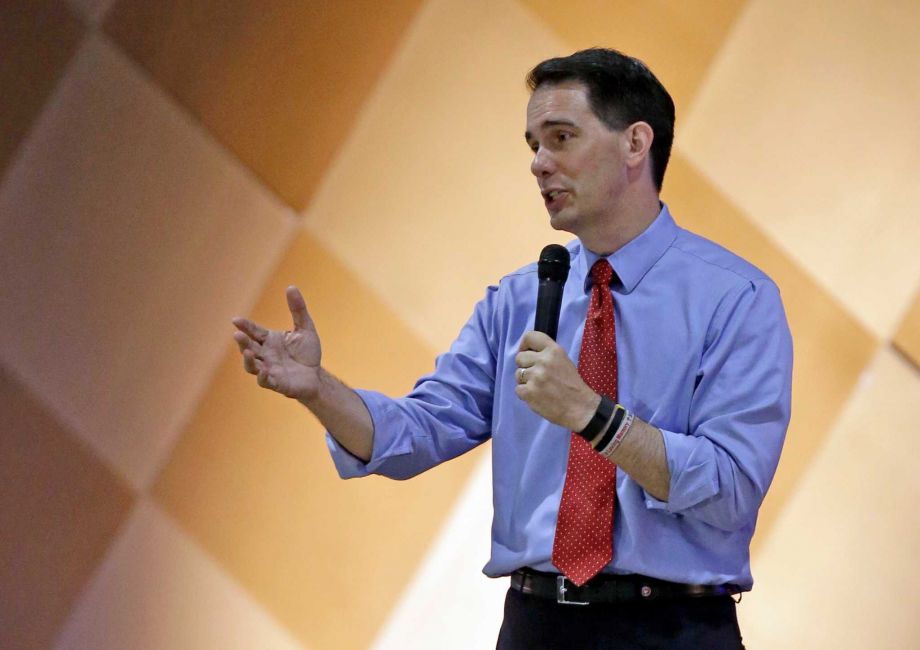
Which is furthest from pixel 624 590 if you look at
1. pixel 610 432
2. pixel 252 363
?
pixel 252 363

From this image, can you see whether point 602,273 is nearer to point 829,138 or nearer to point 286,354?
point 286,354

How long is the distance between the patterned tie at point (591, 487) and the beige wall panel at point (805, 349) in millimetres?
1057

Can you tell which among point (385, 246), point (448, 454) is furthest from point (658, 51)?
point (448, 454)

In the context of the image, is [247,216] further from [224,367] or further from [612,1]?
[612,1]

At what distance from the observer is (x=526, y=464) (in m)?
1.91

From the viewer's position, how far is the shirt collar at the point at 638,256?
1960 millimetres

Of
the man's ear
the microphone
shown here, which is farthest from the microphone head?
the man's ear

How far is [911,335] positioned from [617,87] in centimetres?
126

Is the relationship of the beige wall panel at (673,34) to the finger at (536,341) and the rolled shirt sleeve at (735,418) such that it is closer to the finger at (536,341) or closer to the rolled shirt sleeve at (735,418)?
the rolled shirt sleeve at (735,418)

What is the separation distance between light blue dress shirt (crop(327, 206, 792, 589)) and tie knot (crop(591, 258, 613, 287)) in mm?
22

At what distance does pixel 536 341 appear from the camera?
1623 millimetres

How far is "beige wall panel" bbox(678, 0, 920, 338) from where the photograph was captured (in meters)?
2.81

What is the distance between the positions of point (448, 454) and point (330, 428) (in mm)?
275

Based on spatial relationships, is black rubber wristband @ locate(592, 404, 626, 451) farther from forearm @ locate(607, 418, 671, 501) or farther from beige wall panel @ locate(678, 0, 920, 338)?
beige wall panel @ locate(678, 0, 920, 338)
